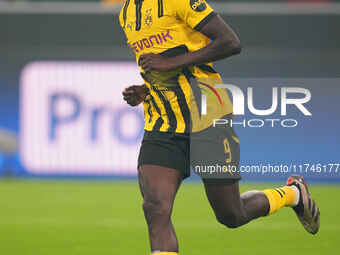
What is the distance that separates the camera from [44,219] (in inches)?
343

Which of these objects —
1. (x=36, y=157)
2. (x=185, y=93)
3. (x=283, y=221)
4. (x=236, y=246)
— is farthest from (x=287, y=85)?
(x=36, y=157)

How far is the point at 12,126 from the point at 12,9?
1.70 m

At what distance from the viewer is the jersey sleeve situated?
15.8 feet

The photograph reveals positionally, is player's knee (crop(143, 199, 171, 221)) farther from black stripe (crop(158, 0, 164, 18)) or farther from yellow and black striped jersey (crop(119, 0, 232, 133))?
black stripe (crop(158, 0, 164, 18))

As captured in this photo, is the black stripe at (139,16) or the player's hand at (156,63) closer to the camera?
the player's hand at (156,63)

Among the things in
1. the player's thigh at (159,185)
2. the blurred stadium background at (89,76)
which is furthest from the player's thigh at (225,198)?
the blurred stadium background at (89,76)

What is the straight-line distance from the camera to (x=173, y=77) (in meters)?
5.00

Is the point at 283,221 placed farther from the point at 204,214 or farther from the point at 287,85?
the point at 287,85

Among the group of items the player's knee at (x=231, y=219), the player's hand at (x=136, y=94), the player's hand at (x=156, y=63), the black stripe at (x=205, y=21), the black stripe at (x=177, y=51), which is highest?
the black stripe at (x=205, y=21)

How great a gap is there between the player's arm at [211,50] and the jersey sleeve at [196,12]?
0.03 meters

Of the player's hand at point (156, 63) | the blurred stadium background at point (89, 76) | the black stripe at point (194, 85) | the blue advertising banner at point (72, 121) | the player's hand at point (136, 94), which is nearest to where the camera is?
the player's hand at point (156, 63)

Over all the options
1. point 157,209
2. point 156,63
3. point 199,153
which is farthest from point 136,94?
point 157,209

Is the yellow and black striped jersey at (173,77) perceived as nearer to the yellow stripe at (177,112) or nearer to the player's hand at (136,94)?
the yellow stripe at (177,112)

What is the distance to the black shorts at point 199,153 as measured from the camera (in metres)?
4.93
